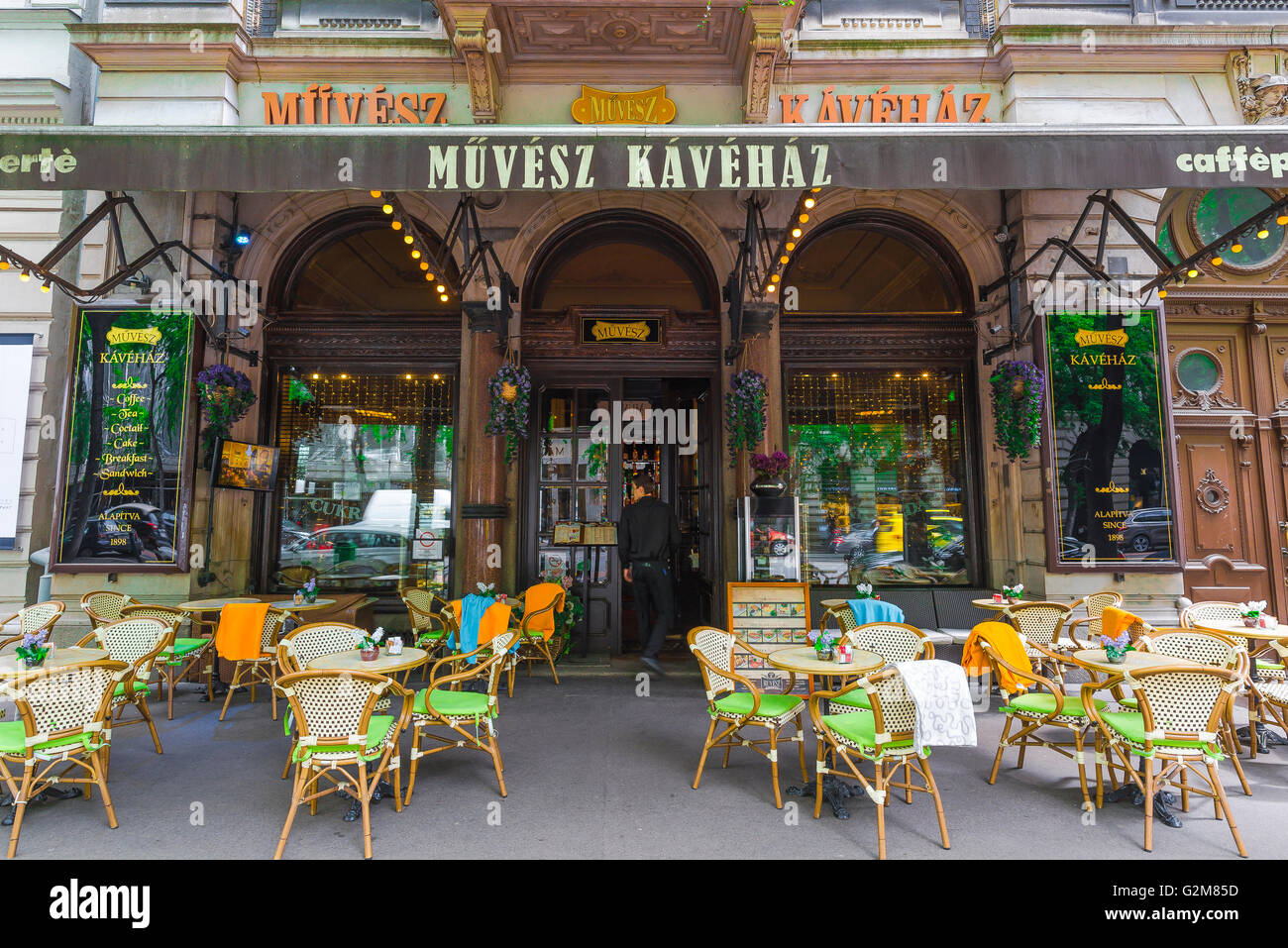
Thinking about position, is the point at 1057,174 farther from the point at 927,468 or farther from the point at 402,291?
the point at 402,291

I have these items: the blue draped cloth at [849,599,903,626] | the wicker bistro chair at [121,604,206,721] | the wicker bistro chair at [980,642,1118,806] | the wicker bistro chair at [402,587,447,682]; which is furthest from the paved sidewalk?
the wicker bistro chair at [402,587,447,682]

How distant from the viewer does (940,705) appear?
3785 mm

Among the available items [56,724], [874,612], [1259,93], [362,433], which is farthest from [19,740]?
[1259,93]

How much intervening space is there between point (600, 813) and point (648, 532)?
4.01m

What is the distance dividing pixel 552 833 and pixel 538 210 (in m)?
7.23

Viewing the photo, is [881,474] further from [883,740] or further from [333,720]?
[333,720]

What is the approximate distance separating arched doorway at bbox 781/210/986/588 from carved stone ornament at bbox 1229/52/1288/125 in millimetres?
3430

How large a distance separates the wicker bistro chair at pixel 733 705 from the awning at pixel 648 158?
12.1ft

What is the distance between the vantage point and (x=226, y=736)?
18.8 ft

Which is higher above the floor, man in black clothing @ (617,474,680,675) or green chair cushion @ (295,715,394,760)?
man in black clothing @ (617,474,680,675)

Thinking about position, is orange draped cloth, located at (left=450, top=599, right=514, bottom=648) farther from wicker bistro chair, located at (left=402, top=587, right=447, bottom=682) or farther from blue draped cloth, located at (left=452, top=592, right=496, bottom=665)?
wicker bistro chair, located at (left=402, top=587, right=447, bottom=682)

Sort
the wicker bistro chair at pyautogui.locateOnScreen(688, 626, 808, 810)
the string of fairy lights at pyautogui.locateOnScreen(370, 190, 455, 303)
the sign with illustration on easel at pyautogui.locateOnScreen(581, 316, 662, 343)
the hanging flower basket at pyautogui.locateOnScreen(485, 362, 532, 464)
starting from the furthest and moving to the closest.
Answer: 1. the sign with illustration on easel at pyautogui.locateOnScreen(581, 316, 662, 343)
2. the hanging flower basket at pyautogui.locateOnScreen(485, 362, 532, 464)
3. the string of fairy lights at pyautogui.locateOnScreen(370, 190, 455, 303)
4. the wicker bistro chair at pyautogui.locateOnScreen(688, 626, 808, 810)

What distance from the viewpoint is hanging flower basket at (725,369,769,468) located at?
7695mm

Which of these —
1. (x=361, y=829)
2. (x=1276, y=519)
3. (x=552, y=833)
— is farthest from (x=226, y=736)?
(x=1276, y=519)
